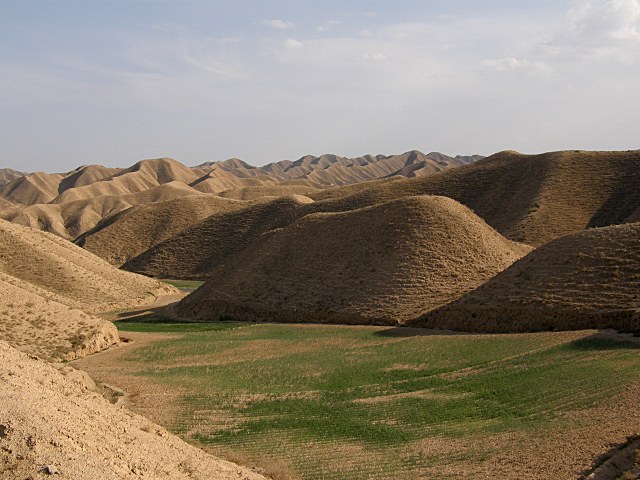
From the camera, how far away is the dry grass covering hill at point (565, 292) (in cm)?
3312

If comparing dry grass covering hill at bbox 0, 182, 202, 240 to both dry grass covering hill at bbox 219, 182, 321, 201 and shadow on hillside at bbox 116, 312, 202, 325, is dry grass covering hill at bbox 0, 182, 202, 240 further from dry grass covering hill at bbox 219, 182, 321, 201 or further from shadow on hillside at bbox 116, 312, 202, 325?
shadow on hillside at bbox 116, 312, 202, 325

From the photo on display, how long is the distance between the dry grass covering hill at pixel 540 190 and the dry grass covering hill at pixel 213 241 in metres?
8.95

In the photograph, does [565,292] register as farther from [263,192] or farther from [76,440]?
[263,192]

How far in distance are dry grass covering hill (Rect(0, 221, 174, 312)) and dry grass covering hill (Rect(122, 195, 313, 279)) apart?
20.7m

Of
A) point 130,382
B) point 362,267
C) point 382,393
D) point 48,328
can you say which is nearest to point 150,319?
point 48,328

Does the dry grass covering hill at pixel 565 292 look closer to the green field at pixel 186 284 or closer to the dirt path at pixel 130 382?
the dirt path at pixel 130 382

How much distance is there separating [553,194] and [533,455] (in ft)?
234

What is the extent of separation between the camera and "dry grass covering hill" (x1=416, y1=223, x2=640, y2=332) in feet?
109

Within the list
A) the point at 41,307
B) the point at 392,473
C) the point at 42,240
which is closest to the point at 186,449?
the point at 392,473

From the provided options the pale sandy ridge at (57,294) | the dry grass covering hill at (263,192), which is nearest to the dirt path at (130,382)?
the pale sandy ridge at (57,294)

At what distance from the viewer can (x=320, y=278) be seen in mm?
49500

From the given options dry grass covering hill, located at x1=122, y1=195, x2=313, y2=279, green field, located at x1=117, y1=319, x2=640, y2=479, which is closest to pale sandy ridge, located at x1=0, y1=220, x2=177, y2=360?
green field, located at x1=117, y1=319, x2=640, y2=479

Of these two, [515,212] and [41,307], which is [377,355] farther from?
[515,212]

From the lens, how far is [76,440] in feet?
41.4
